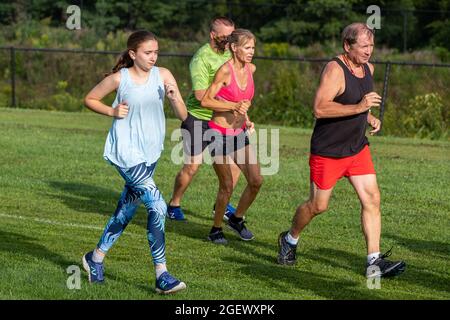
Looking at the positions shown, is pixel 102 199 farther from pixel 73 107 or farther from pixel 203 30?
pixel 203 30

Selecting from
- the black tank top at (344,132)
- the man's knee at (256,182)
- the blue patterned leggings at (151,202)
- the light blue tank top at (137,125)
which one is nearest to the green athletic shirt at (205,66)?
the man's knee at (256,182)

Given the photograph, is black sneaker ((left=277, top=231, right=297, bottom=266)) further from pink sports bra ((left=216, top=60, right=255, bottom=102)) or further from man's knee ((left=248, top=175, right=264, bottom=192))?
pink sports bra ((left=216, top=60, right=255, bottom=102))

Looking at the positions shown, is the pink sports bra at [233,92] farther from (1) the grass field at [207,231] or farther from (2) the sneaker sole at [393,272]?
(2) the sneaker sole at [393,272]

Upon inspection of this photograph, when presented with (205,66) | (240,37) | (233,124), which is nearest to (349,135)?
(240,37)

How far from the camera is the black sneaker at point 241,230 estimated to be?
1137 centimetres

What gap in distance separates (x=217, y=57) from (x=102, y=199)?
298 cm

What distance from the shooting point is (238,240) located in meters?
11.4

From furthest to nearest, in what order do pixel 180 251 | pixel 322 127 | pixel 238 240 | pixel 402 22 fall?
pixel 402 22
pixel 238 240
pixel 180 251
pixel 322 127

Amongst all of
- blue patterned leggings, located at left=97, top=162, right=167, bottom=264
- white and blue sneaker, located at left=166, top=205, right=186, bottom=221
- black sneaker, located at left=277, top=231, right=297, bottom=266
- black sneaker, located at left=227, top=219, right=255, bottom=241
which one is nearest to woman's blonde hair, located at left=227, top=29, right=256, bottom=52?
black sneaker, located at left=277, top=231, right=297, bottom=266

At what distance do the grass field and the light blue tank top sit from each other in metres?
0.97

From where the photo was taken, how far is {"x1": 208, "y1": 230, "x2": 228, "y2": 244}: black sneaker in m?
11.1

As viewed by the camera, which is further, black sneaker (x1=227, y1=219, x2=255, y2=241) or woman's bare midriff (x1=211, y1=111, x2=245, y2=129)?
black sneaker (x1=227, y1=219, x2=255, y2=241)

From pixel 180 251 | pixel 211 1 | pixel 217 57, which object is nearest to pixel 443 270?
pixel 180 251

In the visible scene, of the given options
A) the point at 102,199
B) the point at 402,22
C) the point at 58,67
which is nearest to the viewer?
the point at 102,199
